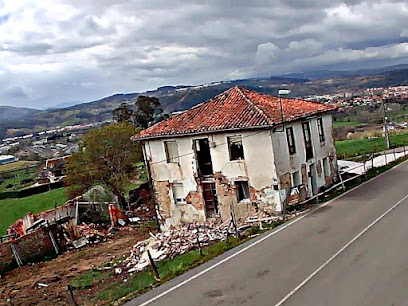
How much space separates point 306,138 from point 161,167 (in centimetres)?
820

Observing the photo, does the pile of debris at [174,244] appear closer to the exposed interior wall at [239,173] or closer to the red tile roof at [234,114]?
the exposed interior wall at [239,173]

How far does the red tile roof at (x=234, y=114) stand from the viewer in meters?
23.3

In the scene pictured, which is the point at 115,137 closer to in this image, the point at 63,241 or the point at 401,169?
the point at 63,241

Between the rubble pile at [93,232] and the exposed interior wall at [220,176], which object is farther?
the rubble pile at [93,232]

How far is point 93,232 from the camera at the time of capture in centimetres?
3139

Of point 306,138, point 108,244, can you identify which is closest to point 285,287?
point 306,138

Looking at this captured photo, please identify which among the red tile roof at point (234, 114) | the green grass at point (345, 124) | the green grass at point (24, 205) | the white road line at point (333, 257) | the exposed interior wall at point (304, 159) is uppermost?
the red tile roof at point (234, 114)

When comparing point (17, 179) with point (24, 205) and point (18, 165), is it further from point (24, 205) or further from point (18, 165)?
point (24, 205)

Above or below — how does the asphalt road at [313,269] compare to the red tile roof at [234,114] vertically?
below

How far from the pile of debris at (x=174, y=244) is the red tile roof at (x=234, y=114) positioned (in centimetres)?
502

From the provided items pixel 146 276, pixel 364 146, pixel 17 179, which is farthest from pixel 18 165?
pixel 146 276

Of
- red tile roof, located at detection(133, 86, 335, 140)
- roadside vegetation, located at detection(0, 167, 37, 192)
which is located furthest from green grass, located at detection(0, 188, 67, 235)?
red tile roof, located at detection(133, 86, 335, 140)

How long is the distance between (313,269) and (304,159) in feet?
41.4

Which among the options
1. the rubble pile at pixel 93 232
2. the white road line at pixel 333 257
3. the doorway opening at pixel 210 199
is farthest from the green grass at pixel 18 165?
the white road line at pixel 333 257
